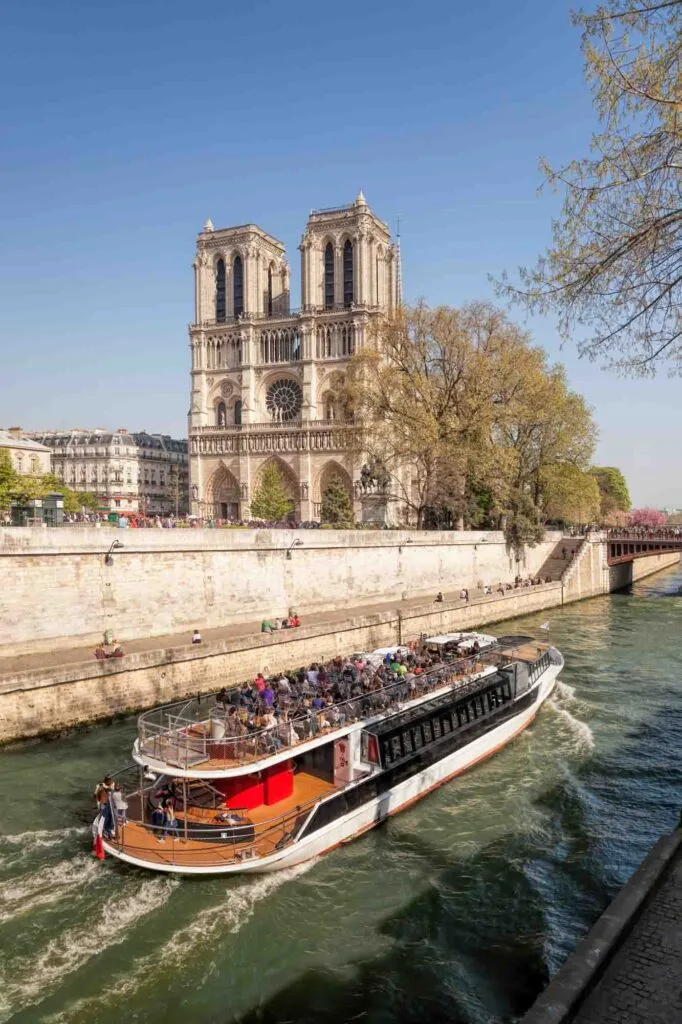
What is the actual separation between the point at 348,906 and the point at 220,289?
67.4m

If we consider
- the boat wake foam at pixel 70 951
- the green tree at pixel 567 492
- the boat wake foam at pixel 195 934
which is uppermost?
the green tree at pixel 567 492

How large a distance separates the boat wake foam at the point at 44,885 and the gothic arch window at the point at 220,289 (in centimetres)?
6459

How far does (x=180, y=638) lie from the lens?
22.2 m

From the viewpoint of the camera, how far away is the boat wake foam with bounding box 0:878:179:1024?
8.45 m

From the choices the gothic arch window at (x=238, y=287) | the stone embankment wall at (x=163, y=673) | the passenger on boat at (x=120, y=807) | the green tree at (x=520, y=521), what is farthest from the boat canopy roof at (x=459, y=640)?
the gothic arch window at (x=238, y=287)

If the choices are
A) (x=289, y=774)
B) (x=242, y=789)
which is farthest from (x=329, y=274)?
(x=242, y=789)

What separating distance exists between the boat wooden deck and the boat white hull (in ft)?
0.31

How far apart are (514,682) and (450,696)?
2.65 meters

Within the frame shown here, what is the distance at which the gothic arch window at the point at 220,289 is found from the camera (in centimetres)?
7069

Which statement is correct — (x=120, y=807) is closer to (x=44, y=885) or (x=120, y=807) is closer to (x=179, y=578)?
(x=44, y=885)

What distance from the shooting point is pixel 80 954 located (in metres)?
9.13

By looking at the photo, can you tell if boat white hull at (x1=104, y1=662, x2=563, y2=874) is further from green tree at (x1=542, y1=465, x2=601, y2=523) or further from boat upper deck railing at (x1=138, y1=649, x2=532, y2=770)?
green tree at (x1=542, y1=465, x2=601, y2=523)

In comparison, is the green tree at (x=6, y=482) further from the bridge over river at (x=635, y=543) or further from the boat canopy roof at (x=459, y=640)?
the bridge over river at (x=635, y=543)

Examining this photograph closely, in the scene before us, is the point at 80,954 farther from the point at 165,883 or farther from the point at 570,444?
the point at 570,444
